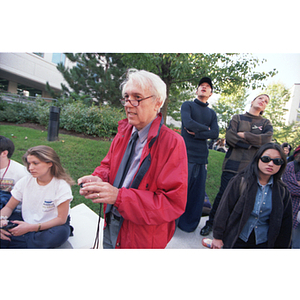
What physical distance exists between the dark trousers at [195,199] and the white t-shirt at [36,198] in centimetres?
134

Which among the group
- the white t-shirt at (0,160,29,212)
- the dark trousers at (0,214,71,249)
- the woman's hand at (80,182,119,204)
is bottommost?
the dark trousers at (0,214,71,249)

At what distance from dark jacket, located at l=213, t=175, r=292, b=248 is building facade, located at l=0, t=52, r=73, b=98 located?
6.70ft

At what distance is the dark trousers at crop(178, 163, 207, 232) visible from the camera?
1914mm

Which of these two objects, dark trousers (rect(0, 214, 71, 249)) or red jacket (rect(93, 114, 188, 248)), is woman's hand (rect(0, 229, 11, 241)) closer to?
dark trousers (rect(0, 214, 71, 249))

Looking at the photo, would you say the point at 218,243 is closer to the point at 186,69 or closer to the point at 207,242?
the point at 207,242

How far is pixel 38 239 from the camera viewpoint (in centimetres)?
138

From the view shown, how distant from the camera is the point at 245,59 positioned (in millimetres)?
1625

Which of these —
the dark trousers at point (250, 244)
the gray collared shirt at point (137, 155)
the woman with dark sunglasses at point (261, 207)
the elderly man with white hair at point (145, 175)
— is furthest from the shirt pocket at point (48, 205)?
the dark trousers at point (250, 244)

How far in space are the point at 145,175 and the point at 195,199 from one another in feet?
3.66

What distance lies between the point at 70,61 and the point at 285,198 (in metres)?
2.56

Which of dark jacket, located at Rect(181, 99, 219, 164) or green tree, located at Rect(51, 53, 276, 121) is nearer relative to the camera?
green tree, located at Rect(51, 53, 276, 121)

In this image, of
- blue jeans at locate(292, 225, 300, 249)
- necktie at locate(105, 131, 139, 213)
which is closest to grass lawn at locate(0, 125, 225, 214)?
necktie at locate(105, 131, 139, 213)

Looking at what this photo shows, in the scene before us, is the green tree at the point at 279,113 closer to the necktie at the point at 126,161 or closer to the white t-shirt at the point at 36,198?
the necktie at the point at 126,161
